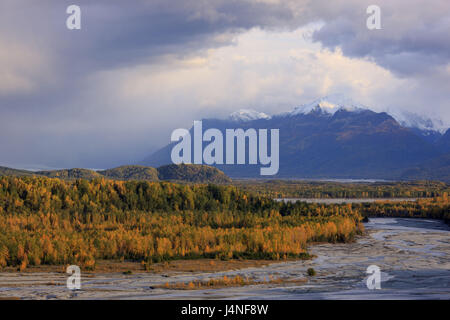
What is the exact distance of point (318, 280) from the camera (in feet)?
121

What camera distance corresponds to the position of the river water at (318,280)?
101 feet

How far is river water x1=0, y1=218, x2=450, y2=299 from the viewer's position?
30906 mm

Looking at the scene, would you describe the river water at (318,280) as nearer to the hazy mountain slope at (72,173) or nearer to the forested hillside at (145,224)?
the forested hillside at (145,224)

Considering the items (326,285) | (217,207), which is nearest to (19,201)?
(217,207)

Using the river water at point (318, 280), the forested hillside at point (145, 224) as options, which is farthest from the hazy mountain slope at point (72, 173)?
the river water at point (318, 280)

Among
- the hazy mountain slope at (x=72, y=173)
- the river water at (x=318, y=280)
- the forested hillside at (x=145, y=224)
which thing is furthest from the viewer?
the hazy mountain slope at (x=72, y=173)

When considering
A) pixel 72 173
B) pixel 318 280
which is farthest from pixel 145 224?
pixel 72 173

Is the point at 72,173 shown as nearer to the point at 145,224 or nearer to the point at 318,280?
the point at 145,224

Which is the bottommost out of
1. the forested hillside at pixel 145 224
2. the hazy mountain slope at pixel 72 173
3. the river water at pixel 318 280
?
the river water at pixel 318 280

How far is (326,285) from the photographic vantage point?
34688 millimetres

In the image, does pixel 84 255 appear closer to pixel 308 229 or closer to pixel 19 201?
pixel 308 229

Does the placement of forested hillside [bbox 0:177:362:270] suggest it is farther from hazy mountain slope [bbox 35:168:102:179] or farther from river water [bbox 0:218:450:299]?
hazy mountain slope [bbox 35:168:102:179]

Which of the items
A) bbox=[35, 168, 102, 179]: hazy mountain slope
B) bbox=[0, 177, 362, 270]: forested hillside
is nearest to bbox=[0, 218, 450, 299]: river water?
bbox=[0, 177, 362, 270]: forested hillside

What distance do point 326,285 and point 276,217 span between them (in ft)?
119
